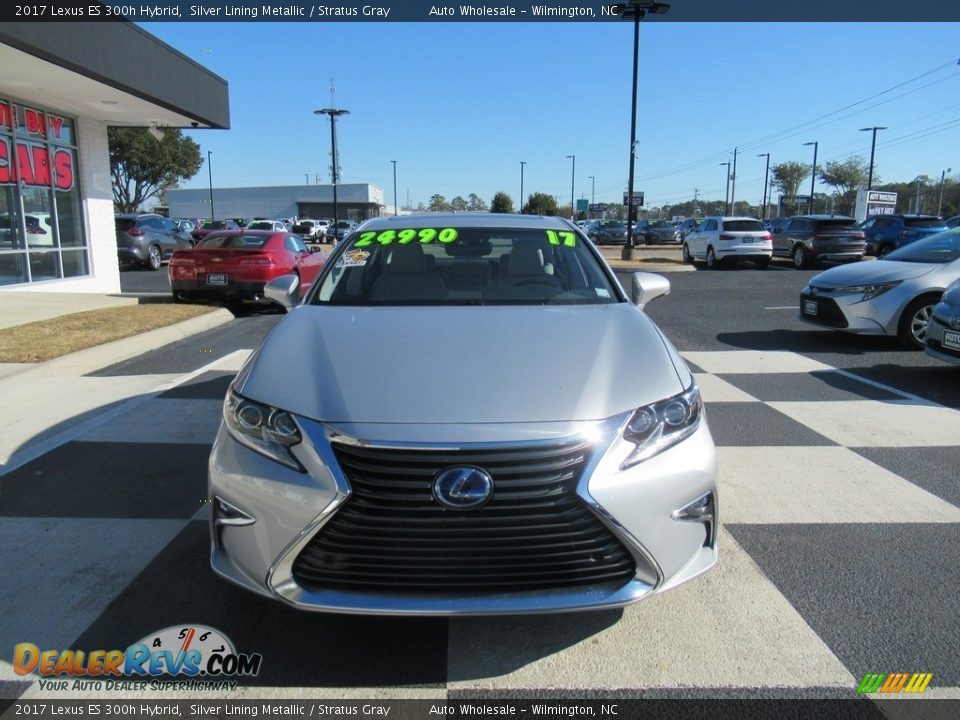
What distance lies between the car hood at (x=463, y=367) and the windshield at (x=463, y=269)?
39 centimetres

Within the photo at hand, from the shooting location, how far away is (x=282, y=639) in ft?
8.83

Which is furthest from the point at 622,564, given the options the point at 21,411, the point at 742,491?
the point at 21,411

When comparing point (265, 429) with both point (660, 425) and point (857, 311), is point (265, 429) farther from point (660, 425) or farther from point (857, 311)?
point (857, 311)

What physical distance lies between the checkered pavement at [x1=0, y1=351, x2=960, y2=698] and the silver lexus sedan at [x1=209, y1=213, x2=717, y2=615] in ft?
1.20

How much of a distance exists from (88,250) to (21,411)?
11.0 meters

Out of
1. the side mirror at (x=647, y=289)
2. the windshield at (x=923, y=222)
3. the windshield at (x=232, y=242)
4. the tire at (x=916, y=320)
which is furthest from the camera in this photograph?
the windshield at (x=923, y=222)

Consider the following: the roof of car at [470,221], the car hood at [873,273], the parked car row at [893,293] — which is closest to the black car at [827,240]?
the parked car row at [893,293]

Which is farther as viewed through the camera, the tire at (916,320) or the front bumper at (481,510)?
the tire at (916,320)

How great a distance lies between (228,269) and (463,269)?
28.0 ft

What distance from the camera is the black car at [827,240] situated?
2173cm

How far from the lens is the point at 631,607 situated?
291 cm

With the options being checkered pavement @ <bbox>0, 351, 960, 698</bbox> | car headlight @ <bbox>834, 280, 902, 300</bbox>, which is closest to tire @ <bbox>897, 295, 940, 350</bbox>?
car headlight @ <bbox>834, 280, 902, 300</bbox>

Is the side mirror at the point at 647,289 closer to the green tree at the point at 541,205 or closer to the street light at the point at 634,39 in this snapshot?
the street light at the point at 634,39

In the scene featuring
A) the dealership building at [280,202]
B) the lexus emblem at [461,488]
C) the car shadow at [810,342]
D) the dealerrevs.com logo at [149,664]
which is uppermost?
the dealership building at [280,202]
